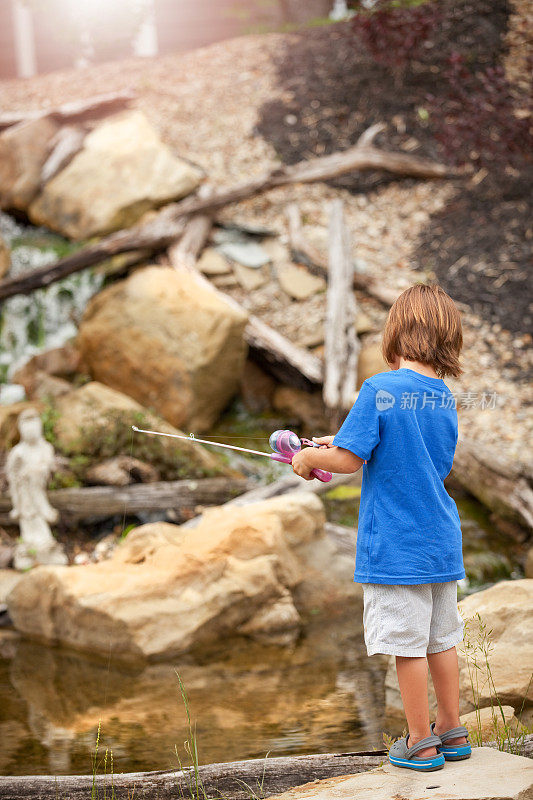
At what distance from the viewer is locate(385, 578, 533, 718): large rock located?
284cm

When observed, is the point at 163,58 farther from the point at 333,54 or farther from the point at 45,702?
the point at 45,702

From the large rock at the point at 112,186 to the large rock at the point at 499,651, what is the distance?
6.66 metres

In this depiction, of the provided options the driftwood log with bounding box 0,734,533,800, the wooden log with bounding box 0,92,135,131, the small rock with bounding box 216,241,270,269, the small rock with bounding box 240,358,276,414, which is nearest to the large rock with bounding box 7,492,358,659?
the driftwood log with bounding box 0,734,533,800

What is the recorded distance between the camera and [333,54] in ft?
35.7

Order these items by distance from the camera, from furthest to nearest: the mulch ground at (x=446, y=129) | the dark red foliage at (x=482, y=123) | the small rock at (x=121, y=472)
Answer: the dark red foliage at (x=482, y=123) → the mulch ground at (x=446, y=129) → the small rock at (x=121, y=472)

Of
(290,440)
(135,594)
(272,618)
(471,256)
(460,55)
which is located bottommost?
(272,618)

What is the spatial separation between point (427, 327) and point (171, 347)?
5.12m

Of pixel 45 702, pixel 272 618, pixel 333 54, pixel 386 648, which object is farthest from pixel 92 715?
pixel 333 54

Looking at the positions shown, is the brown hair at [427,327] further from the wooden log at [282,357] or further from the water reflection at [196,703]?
the wooden log at [282,357]

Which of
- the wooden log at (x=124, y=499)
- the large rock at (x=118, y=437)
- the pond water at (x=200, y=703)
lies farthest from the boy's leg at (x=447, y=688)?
the large rock at (x=118, y=437)

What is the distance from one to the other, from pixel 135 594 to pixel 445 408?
2.66m

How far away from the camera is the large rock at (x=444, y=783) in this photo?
1792 millimetres

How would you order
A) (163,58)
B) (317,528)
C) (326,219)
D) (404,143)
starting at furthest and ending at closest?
(163,58), (404,143), (326,219), (317,528)

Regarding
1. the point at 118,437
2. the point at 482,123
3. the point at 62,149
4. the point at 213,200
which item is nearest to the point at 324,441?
the point at 118,437
